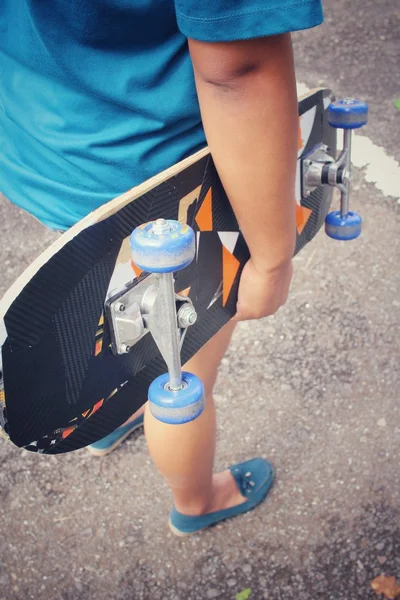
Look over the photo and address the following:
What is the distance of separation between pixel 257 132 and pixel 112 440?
4.54ft

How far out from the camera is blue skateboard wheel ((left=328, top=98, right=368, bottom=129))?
66.9 inches

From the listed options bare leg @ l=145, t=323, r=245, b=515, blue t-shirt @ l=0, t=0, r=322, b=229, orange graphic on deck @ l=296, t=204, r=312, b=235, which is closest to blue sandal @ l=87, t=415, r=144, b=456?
bare leg @ l=145, t=323, r=245, b=515

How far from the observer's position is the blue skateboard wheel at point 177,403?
1.04 meters

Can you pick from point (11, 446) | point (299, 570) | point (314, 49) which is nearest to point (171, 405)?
point (299, 570)

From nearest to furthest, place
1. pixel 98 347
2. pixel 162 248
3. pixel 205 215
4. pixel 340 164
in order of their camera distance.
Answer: pixel 162 248
pixel 98 347
pixel 205 215
pixel 340 164

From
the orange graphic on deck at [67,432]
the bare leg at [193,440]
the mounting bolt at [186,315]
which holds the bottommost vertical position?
the bare leg at [193,440]

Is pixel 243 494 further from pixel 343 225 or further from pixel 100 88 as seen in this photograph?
pixel 100 88

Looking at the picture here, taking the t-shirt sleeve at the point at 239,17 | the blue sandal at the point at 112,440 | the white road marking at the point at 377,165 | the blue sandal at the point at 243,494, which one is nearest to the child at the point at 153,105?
the t-shirt sleeve at the point at 239,17

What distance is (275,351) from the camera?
247cm

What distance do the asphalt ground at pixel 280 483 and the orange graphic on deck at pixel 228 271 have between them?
833 millimetres

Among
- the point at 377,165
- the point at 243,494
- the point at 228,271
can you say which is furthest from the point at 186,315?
the point at 377,165

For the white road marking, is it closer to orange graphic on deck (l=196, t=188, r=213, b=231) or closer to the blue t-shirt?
orange graphic on deck (l=196, t=188, r=213, b=231)

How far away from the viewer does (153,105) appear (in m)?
1.14

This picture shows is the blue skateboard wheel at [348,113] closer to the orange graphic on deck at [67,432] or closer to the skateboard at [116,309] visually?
the skateboard at [116,309]
